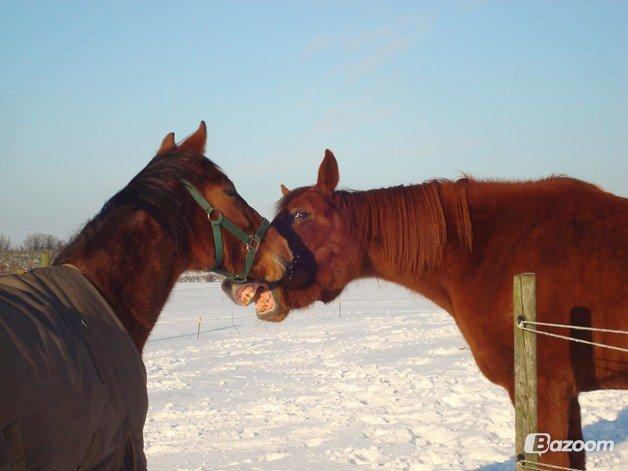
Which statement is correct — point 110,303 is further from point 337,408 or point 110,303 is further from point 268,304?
point 337,408

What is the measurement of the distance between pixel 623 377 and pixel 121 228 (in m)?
2.63

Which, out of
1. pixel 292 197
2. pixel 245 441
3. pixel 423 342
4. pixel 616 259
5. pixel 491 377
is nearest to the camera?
pixel 616 259

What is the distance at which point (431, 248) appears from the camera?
3475 millimetres

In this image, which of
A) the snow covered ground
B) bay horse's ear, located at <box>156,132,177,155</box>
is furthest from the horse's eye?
bay horse's ear, located at <box>156,132,177,155</box>

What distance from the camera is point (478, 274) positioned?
3.22 metres

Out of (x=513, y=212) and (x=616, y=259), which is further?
(x=513, y=212)

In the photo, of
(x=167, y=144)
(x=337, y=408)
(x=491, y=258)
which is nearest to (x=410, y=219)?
(x=491, y=258)

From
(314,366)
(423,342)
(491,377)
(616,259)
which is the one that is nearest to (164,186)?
(491,377)

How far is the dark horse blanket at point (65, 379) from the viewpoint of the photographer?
149 centimetres

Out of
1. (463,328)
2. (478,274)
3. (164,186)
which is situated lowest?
(463,328)

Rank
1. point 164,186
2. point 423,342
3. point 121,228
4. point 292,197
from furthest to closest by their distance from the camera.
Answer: point 423,342 < point 292,197 < point 164,186 < point 121,228

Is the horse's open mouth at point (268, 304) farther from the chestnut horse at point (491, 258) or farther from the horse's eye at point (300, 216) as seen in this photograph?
the horse's eye at point (300, 216)

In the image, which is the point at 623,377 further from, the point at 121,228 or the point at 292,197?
the point at 121,228

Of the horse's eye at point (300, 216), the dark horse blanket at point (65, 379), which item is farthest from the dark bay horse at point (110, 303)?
the horse's eye at point (300, 216)
